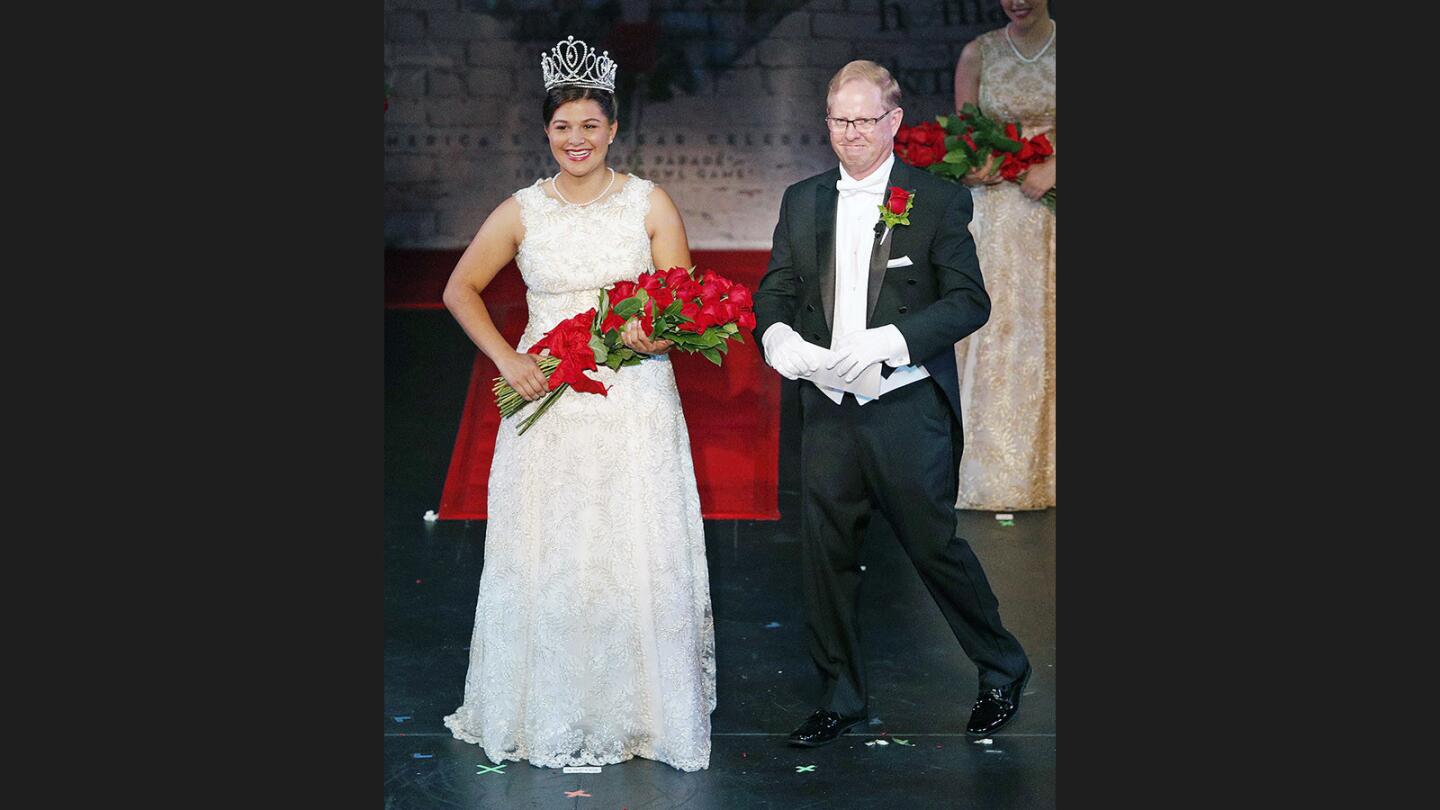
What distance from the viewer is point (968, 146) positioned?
789cm

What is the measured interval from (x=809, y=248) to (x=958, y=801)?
166 centimetres

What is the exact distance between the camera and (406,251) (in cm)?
1196

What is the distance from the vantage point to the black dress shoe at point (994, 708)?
18.4ft

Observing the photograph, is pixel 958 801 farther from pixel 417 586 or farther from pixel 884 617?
pixel 417 586

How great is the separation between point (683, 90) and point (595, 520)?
641cm

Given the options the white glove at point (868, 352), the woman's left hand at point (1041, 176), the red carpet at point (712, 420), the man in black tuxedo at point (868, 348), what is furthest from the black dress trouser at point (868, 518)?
the woman's left hand at point (1041, 176)

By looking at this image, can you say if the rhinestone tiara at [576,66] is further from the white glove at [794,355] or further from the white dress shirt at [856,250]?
the white glove at [794,355]

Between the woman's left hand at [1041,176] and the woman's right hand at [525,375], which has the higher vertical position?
the woman's left hand at [1041,176]

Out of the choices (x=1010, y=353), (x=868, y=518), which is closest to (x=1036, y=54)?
(x=1010, y=353)

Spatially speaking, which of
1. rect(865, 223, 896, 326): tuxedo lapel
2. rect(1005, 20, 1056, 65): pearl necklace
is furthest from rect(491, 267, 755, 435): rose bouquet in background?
rect(1005, 20, 1056, 65): pearl necklace

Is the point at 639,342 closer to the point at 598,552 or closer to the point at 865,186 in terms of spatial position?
the point at 598,552

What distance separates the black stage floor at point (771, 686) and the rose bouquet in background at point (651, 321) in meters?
1.19

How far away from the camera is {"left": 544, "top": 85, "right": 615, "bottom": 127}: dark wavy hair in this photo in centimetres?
523

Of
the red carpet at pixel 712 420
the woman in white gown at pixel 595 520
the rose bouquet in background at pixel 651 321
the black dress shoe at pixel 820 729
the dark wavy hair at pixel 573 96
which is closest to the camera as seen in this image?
the rose bouquet in background at pixel 651 321
